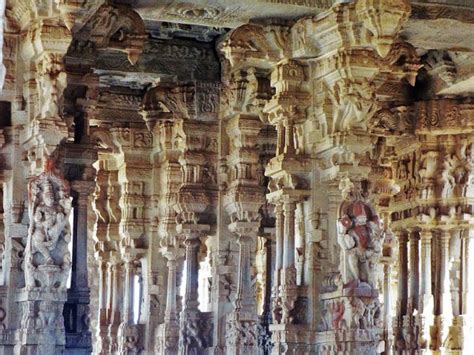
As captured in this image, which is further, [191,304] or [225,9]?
[191,304]

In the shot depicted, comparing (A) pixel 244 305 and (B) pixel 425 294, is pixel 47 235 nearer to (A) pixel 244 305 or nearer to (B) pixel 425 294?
(A) pixel 244 305

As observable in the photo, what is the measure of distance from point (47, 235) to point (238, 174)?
5.24 metres

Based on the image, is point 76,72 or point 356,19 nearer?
point 356,19

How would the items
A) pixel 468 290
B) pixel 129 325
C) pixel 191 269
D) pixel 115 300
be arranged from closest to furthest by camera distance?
1. pixel 468 290
2. pixel 191 269
3. pixel 129 325
4. pixel 115 300

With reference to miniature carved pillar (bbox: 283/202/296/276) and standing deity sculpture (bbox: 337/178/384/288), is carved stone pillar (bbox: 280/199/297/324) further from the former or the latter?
standing deity sculpture (bbox: 337/178/384/288)

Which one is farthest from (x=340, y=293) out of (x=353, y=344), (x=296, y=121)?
(x=296, y=121)

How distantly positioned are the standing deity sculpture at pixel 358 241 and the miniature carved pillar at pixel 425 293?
4.84 meters

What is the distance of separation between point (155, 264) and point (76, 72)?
6167mm

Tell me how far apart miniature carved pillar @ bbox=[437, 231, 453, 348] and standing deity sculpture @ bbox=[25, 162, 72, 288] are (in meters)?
7.39

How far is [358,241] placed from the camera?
523 inches

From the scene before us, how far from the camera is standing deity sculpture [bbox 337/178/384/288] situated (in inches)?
521

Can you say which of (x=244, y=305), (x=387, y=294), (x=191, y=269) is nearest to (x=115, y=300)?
(x=191, y=269)

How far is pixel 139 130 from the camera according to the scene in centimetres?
2014

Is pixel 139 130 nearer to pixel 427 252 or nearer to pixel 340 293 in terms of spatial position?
pixel 427 252
